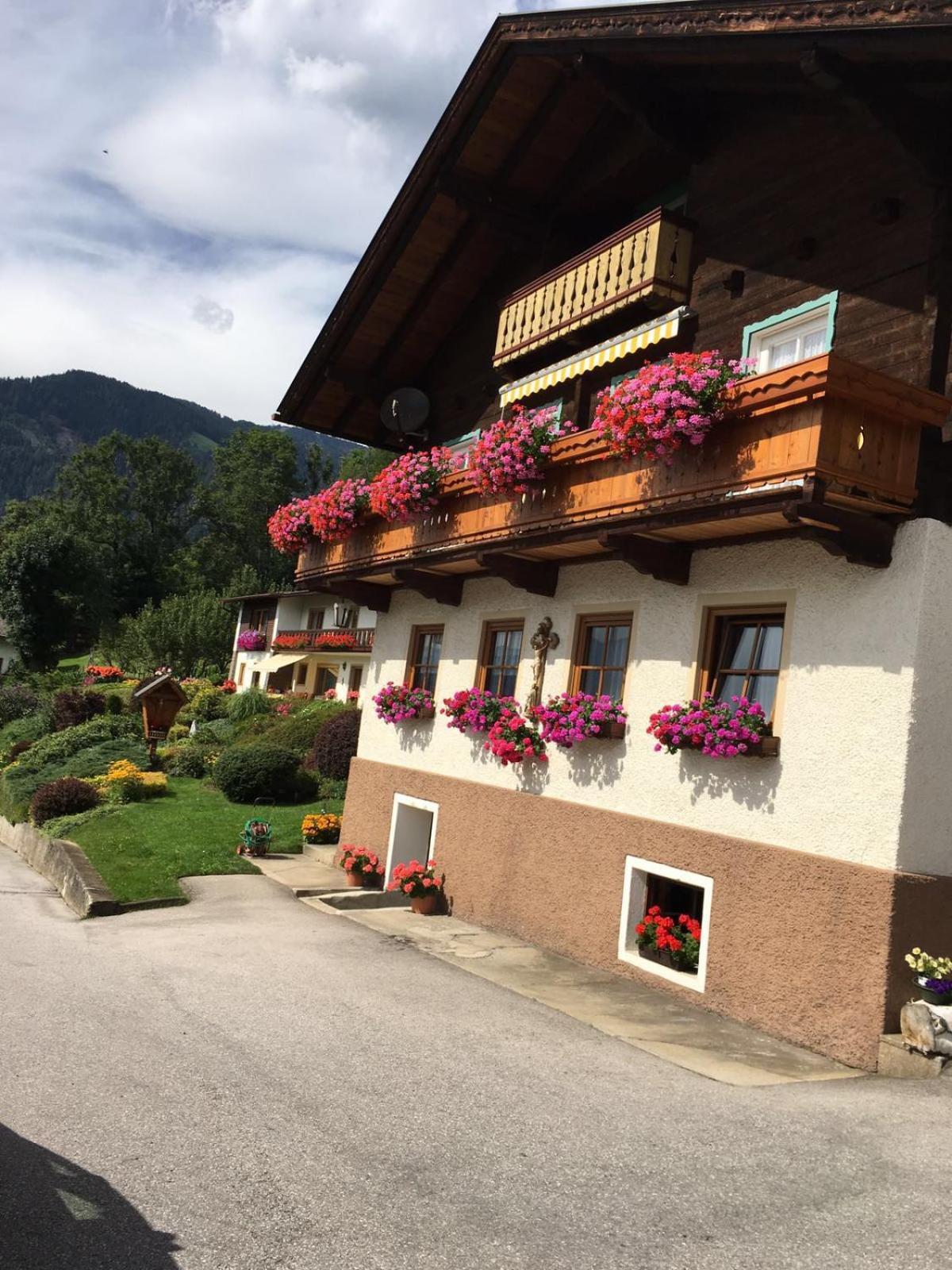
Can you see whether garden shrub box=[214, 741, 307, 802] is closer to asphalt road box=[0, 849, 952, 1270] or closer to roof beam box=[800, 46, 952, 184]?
asphalt road box=[0, 849, 952, 1270]

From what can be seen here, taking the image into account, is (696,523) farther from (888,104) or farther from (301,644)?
(301,644)

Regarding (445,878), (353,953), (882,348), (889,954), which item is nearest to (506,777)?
(445,878)

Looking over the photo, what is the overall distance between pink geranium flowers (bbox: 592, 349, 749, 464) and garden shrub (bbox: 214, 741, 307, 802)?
15.3 m

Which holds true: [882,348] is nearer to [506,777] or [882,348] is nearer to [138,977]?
[506,777]

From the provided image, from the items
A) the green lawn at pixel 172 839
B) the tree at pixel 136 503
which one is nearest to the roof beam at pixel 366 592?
the green lawn at pixel 172 839

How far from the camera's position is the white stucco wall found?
850 cm

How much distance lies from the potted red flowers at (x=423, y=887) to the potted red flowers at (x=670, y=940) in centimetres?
390

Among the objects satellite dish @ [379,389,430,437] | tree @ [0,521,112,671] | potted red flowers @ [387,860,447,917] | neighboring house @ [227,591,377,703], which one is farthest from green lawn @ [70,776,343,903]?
tree @ [0,521,112,671]

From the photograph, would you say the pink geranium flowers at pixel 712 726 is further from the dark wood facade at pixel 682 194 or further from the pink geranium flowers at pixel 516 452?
the pink geranium flowers at pixel 516 452

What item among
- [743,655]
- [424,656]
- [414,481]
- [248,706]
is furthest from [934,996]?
[248,706]

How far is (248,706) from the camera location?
132 ft

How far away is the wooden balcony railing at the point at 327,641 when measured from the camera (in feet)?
151

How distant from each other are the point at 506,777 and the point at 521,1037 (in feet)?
16.6

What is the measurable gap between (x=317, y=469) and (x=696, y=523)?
8349cm
